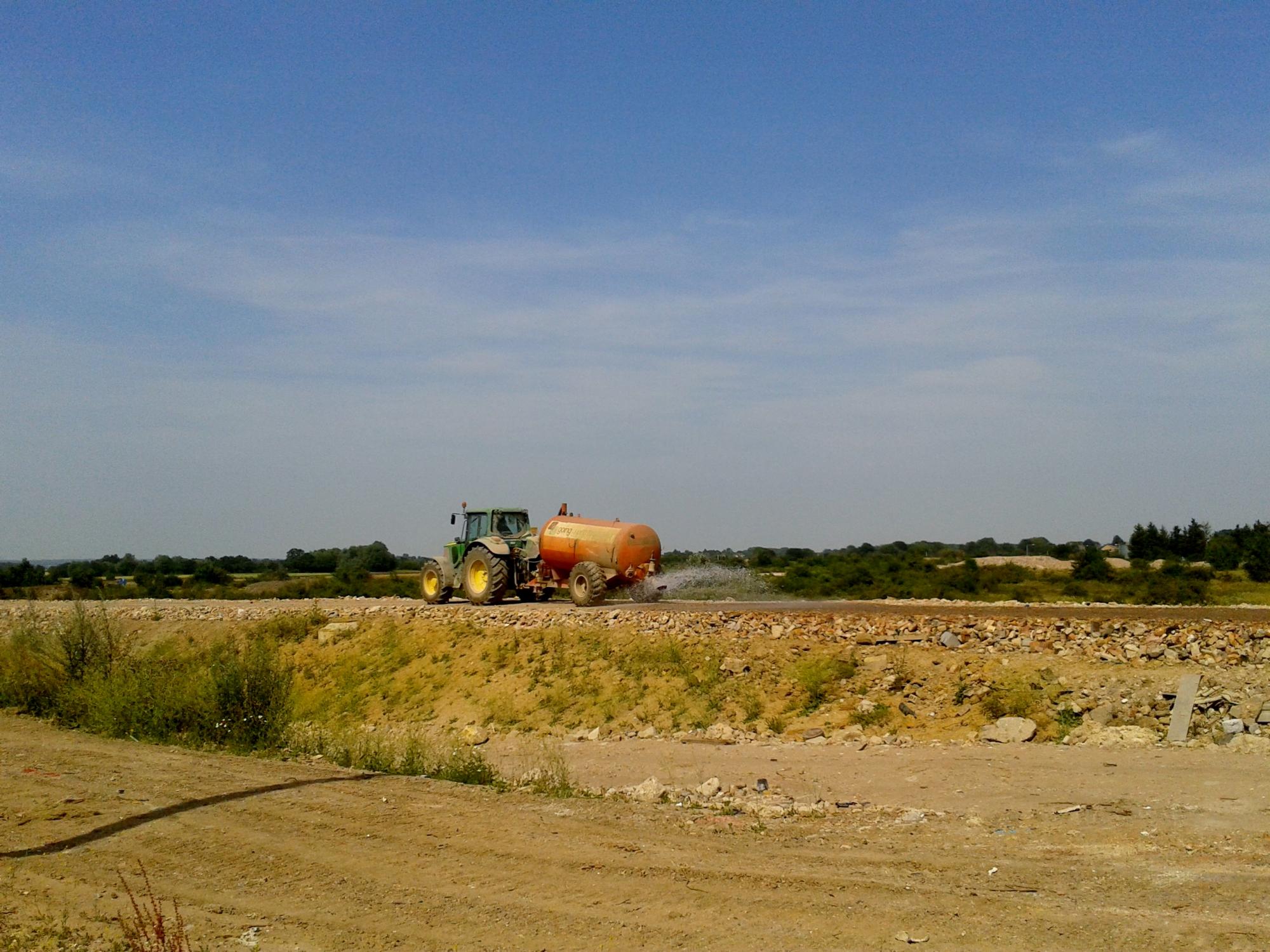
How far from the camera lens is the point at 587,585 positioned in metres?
25.9

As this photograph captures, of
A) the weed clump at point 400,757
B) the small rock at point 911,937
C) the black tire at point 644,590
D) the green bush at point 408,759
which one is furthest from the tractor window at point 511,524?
the small rock at point 911,937

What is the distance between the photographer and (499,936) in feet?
21.6

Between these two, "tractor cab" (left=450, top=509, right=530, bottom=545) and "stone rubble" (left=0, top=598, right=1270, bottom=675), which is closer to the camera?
"stone rubble" (left=0, top=598, right=1270, bottom=675)

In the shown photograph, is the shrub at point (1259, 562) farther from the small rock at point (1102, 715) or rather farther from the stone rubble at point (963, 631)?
the small rock at point (1102, 715)

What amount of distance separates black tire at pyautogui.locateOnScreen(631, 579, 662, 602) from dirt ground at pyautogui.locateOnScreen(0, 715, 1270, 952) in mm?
14563

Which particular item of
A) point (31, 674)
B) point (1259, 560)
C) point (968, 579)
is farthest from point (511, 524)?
point (1259, 560)

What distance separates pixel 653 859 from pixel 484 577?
20.3 meters

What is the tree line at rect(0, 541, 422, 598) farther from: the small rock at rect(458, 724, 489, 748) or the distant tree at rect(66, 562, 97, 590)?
the small rock at rect(458, 724, 489, 748)

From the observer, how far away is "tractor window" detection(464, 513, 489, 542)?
28969mm

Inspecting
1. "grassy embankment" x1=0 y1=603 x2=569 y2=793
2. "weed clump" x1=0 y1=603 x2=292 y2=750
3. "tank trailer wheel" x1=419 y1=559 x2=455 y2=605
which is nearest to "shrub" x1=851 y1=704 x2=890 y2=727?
"grassy embankment" x1=0 y1=603 x2=569 y2=793

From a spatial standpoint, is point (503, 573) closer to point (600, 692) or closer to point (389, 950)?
point (600, 692)

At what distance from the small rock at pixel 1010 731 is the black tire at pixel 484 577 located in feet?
49.8

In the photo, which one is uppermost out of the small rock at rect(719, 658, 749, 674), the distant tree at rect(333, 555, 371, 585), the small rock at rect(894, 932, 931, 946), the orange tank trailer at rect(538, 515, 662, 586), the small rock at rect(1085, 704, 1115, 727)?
the orange tank trailer at rect(538, 515, 662, 586)

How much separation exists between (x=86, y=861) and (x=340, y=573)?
52396mm
